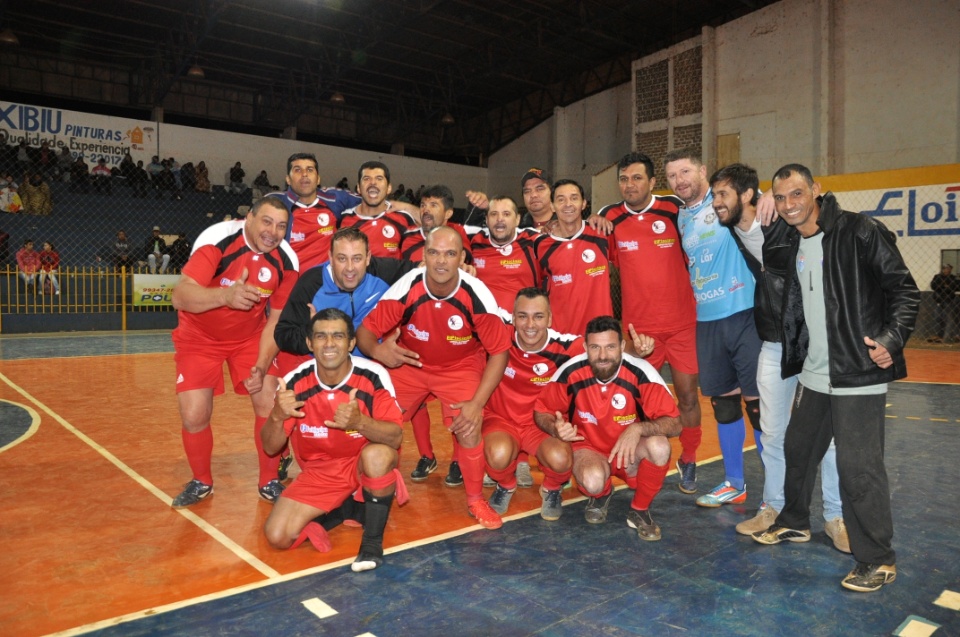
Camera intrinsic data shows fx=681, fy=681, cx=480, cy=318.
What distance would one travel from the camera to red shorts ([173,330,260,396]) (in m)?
5.14

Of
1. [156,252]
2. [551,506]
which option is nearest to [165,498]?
[551,506]

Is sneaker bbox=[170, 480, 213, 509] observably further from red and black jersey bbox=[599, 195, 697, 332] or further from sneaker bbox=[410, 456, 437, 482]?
red and black jersey bbox=[599, 195, 697, 332]

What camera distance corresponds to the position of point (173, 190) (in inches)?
904

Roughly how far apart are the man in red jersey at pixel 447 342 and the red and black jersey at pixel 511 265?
829mm

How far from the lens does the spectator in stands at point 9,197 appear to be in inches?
759

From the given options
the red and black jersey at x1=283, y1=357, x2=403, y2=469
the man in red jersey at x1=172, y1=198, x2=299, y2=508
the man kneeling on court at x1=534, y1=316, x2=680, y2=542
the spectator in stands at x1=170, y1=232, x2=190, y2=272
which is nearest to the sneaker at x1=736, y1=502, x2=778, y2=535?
the man kneeling on court at x1=534, y1=316, x2=680, y2=542

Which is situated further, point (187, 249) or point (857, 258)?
point (187, 249)

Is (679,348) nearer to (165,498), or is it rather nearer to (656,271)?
(656,271)

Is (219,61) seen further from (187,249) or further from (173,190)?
(187,249)

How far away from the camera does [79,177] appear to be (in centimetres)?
2084

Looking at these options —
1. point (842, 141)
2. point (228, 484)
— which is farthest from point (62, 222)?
point (842, 141)

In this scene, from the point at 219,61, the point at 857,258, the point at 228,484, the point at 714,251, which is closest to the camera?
the point at 857,258

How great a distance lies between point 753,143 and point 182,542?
22.7 meters

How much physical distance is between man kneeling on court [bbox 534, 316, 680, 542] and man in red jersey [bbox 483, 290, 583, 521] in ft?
0.61
